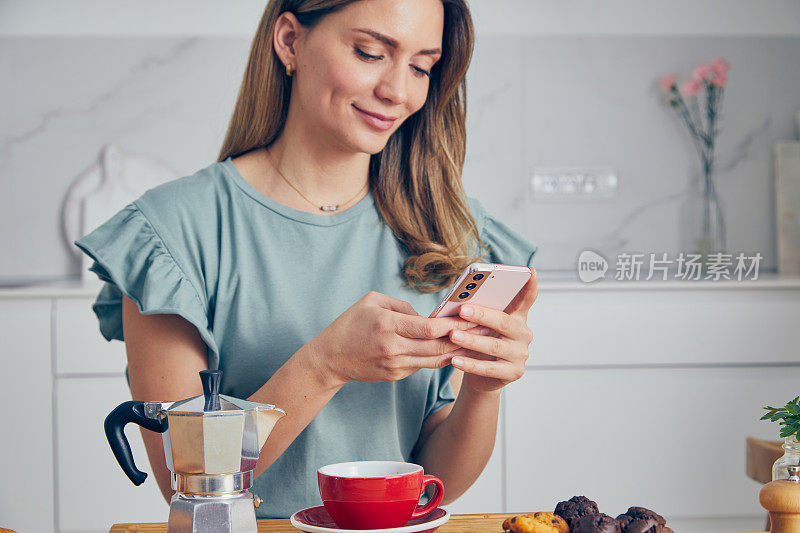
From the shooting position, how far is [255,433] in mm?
711

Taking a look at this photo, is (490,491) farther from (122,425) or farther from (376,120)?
(122,425)

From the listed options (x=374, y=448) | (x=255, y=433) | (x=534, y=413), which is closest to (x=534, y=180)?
(x=534, y=413)

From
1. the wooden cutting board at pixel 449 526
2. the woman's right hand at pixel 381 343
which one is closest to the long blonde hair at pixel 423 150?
the woman's right hand at pixel 381 343

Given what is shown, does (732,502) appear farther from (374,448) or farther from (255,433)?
(255,433)

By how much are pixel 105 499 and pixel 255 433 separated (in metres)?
1.57

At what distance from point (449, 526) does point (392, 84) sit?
55cm

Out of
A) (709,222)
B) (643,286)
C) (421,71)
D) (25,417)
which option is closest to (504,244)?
(421,71)

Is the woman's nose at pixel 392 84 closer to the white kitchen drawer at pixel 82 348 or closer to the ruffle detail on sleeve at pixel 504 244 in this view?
the ruffle detail on sleeve at pixel 504 244

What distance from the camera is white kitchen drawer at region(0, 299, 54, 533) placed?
80.8 inches

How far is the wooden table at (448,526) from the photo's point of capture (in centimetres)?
79

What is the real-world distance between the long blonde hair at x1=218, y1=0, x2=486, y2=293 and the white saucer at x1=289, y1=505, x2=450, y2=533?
460 millimetres

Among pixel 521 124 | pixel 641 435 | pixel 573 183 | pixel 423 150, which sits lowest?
pixel 641 435

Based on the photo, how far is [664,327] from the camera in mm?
2176

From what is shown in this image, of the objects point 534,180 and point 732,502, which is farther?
point 534,180
